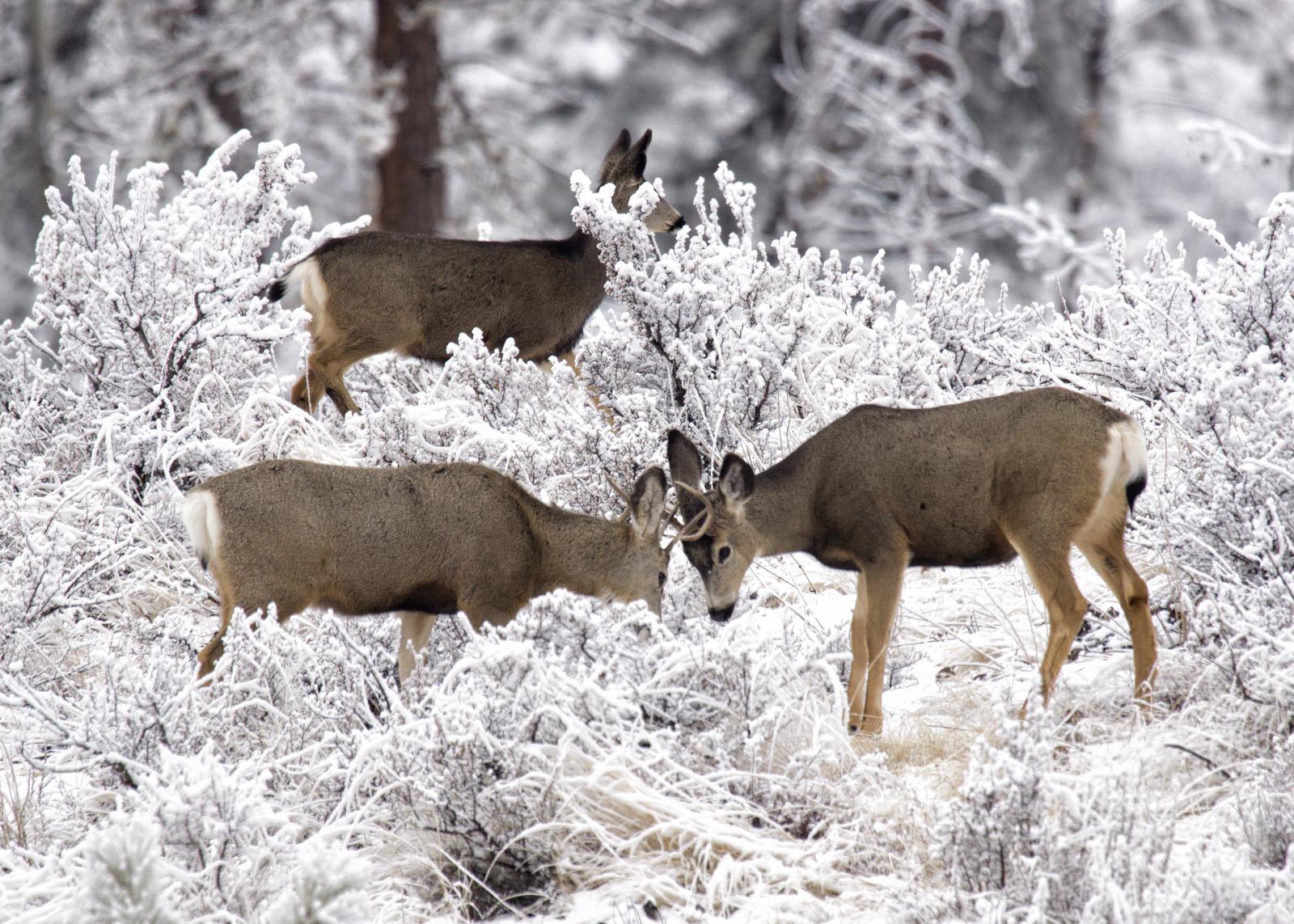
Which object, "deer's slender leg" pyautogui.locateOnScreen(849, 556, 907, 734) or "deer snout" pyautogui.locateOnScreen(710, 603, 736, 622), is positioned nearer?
"deer's slender leg" pyautogui.locateOnScreen(849, 556, 907, 734)

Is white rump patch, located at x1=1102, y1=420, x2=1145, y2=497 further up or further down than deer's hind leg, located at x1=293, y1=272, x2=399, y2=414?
further up

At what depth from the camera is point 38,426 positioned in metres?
7.27

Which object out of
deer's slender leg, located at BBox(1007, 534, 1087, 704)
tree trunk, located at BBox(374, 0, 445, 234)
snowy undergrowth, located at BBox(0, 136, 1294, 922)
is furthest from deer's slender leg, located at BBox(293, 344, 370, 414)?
tree trunk, located at BBox(374, 0, 445, 234)

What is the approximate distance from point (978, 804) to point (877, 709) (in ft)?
4.88

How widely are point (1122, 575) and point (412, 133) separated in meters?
12.1

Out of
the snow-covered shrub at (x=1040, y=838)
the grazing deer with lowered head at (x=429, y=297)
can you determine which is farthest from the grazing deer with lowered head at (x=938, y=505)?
the grazing deer with lowered head at (x=429, y=297)

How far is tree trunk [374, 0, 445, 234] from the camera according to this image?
52.9 ft

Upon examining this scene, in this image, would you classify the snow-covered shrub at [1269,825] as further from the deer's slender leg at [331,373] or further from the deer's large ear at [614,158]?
the deer's large ear at [614,158]

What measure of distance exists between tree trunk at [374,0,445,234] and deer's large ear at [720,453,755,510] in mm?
10586

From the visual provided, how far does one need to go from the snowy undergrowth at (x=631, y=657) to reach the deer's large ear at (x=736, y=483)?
460 millimetres

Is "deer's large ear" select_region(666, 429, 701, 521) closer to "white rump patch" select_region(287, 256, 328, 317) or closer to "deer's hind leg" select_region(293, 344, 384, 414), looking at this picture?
"deer's hind leg" select_region(293, 344, 384, 414)

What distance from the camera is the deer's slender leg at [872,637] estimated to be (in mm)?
5367

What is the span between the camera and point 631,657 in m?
4.96

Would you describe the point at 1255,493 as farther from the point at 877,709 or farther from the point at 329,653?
the point at 329,653
